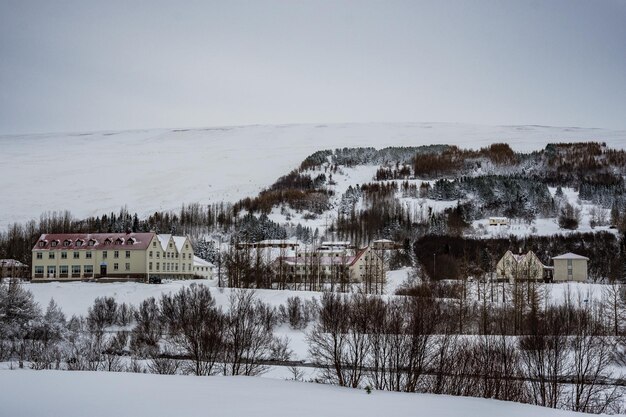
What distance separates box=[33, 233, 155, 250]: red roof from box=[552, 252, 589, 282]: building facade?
5439cm

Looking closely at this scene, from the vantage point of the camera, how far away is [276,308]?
5900 cm

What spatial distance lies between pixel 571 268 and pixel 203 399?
241ft

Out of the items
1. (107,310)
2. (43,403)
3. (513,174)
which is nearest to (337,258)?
(107,310)

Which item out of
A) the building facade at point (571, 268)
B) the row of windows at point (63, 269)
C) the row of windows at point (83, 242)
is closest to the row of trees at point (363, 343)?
the row of windows at point (83, 242)

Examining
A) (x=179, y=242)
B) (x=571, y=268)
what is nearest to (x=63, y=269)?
(x=179, y=242)

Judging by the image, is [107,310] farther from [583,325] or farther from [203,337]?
[583,325]

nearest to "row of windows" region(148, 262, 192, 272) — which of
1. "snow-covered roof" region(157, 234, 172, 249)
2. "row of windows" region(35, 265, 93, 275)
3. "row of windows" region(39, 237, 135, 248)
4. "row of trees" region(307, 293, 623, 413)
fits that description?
"snow-covered roof" region(157, 234, 172, 249)

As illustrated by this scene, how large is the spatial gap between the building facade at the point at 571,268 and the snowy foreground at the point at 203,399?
66.8 metres

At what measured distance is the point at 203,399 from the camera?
18.1 metres

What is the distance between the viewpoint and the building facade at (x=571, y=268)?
80.3 metres

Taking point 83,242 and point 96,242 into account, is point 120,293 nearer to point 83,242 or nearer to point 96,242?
point 96,242

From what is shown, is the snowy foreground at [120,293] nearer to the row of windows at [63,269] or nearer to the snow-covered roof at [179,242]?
the row of windows at [63,269]

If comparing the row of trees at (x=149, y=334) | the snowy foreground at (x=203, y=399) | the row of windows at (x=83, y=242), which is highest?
the row of windows at (x=83, y=242)

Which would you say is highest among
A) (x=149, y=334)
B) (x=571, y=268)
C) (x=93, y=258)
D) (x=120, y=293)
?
(x=93, y=258)
